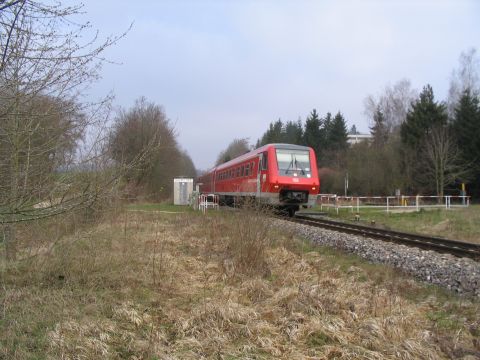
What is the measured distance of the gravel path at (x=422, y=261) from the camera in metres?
7.75

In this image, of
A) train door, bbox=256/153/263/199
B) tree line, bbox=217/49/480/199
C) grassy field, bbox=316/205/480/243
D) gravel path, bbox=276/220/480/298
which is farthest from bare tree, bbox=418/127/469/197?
gravel path, bbox=276/220/480/298

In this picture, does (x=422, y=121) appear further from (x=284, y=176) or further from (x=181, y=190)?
(x=284, y=176)

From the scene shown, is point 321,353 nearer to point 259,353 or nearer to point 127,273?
point 259,353

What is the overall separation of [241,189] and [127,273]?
15.7m

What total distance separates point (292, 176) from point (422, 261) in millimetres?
9756

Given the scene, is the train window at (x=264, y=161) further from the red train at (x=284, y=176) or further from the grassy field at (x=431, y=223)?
the grassy field at (x=431, y=223)

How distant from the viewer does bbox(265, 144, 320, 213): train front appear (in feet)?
60.4

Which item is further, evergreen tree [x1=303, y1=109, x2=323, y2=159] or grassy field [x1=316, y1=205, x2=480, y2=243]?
evergreen tree [x1=303, y1=109, x2=323, y2=159]

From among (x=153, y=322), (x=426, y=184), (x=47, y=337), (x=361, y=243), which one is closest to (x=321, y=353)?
(x=153, y=322)

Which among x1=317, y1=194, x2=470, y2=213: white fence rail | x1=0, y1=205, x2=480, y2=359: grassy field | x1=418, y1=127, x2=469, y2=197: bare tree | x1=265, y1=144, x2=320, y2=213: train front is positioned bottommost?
x1=0, y1=205, x2=480, y2=359: grassy field

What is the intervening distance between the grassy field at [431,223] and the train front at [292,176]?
3.00m

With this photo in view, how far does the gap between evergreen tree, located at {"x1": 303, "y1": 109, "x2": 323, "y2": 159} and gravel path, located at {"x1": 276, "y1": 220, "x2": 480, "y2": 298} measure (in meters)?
63.7

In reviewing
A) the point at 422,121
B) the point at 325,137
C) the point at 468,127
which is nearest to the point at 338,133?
the point at 325,137

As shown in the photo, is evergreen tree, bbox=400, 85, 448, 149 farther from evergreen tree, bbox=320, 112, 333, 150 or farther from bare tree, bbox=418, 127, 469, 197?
evergreen tree, bbox=320, 112, 333, 150
